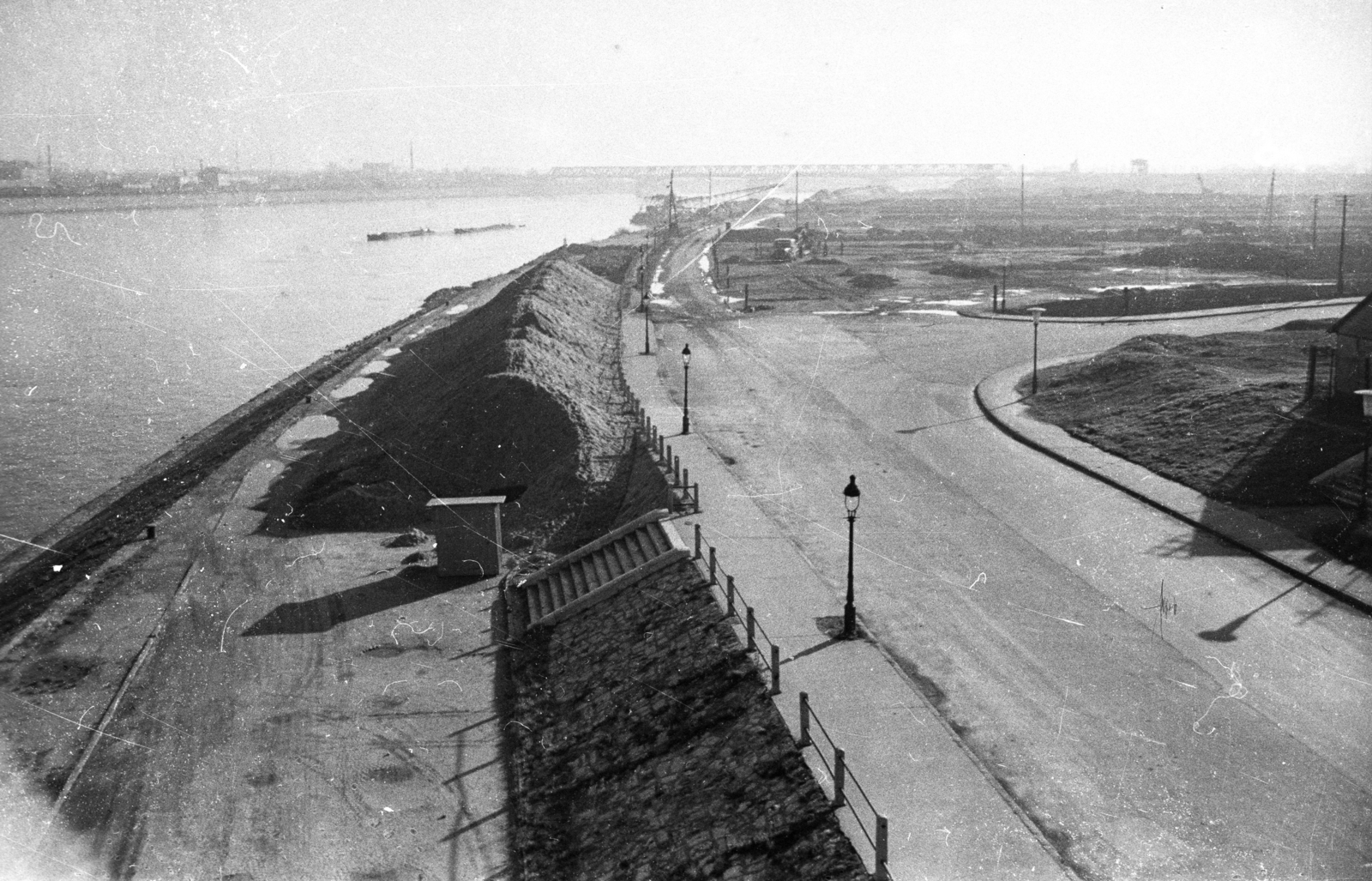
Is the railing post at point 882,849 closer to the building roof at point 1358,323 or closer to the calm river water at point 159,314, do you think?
the building roof at point 1358,323

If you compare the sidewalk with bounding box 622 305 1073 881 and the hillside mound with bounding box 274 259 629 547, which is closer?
the sidewalk with bounding box 622 305 1073 881

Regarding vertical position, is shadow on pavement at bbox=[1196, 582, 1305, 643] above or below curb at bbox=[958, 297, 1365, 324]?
below

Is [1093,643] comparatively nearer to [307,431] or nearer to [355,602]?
[355,602]

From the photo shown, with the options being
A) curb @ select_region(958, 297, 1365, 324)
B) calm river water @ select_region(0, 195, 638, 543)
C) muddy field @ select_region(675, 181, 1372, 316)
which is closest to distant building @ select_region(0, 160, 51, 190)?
calm river water @ select_region(0, 195, 638, 543)

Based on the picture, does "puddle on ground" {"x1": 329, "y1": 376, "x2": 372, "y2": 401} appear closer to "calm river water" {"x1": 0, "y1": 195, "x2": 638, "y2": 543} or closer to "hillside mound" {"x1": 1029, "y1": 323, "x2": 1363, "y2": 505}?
"calm river water" {"x1": 0, "y1": 195, "x2": 638, "y2": 543}

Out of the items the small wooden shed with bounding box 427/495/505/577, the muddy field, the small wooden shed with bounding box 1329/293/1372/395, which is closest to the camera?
the small wooden shed with bounding box 427/495/505/577

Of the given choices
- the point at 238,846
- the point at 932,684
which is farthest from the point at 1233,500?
the point at 238,846

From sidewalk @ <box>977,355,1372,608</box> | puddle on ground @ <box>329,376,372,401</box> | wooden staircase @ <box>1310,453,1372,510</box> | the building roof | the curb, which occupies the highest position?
the building roof

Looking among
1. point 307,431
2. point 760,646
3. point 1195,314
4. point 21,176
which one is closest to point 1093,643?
point 760,646
